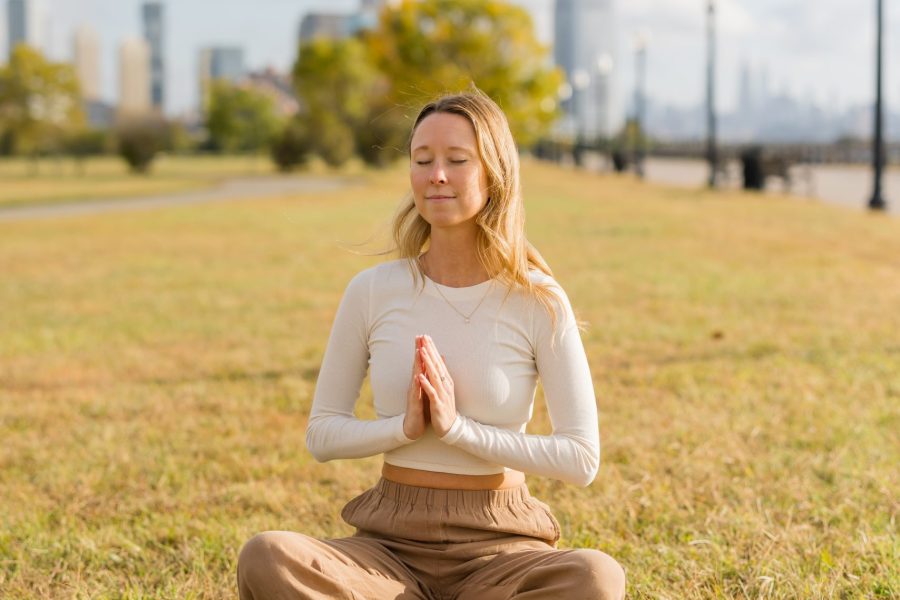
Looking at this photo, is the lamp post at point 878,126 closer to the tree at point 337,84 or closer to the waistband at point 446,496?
the waistband at point 446,496

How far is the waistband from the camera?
2750mm

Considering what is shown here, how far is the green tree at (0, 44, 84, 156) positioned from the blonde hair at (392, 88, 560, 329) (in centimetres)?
6053

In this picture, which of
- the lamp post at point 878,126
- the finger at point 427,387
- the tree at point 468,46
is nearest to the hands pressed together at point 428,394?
the finger at point 427,387

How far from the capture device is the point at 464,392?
274 centimetres

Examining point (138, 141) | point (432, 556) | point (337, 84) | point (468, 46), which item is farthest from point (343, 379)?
point (337, 84)

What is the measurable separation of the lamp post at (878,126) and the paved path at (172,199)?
1556cm

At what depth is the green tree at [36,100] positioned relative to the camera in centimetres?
5988

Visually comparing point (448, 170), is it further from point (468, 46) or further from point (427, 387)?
point (468, 46)

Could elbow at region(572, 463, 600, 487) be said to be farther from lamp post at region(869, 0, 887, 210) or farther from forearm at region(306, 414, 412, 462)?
lamp post at region(869, 0, 887, 210)

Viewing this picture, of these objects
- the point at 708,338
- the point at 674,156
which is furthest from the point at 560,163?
the point at 708,338

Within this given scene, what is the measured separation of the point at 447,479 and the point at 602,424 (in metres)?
2.90

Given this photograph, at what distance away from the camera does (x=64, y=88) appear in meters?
62.4

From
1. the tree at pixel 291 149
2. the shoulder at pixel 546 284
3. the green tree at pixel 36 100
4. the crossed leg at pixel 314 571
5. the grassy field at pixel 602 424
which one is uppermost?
the green tree at pixel 36 100

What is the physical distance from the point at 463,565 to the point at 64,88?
64842mm
